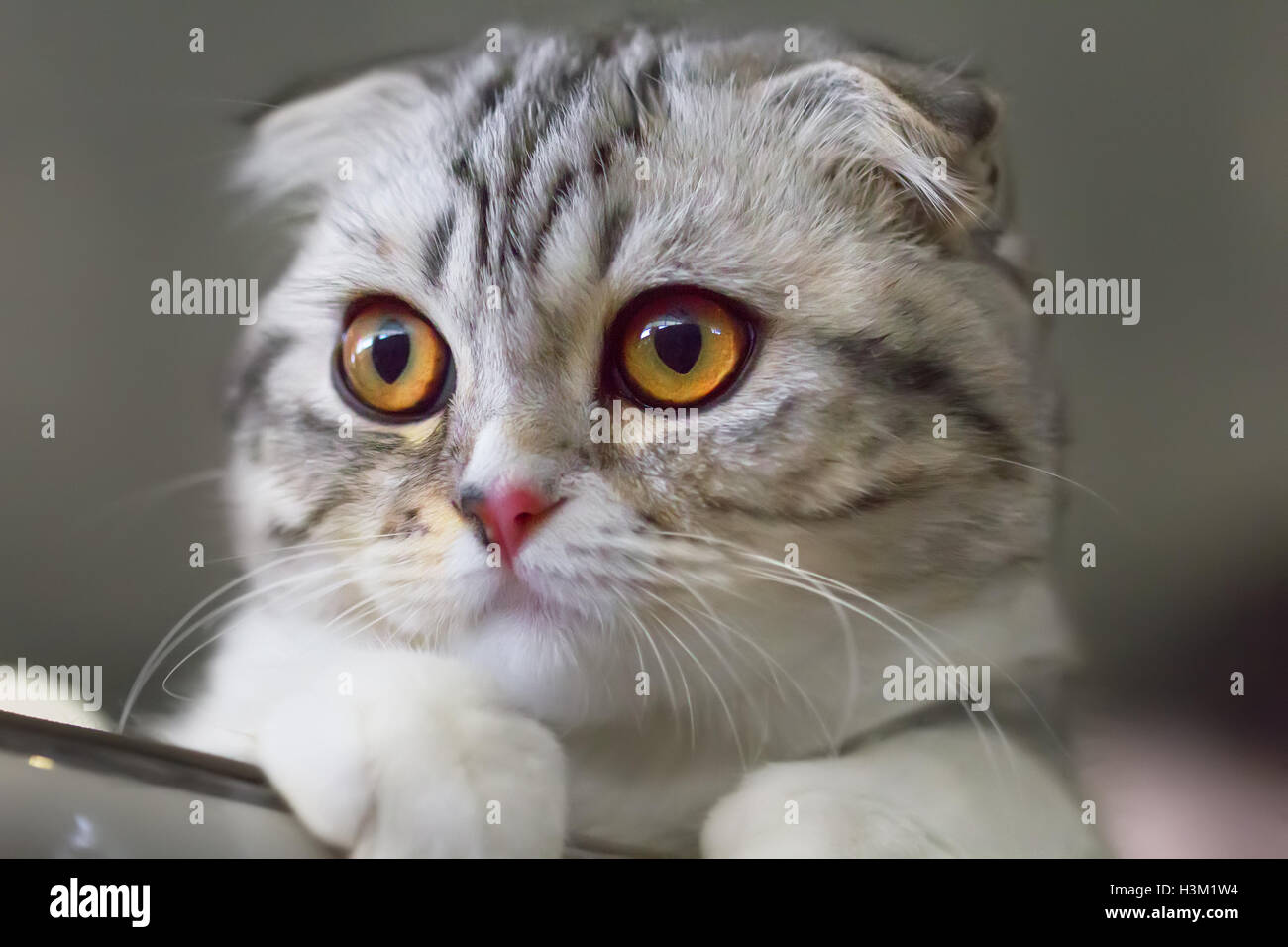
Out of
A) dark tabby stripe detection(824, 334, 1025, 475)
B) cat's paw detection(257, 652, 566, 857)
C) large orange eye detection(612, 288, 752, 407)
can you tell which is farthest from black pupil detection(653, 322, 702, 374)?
cat's paw detection(257, 652, 566, 857)

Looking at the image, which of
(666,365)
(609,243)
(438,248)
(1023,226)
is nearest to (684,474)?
(666,365)

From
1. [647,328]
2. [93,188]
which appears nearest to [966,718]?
[647,328]

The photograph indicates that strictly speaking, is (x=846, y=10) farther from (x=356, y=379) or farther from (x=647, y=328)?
(x=356, y=379)

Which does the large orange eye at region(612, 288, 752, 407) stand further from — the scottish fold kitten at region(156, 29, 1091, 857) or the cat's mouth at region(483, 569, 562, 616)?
the cat's mouth at region(483, 569, 562, 616)

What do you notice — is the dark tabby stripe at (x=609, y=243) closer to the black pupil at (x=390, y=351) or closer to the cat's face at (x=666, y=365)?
the cat's face at (x=666, y=365)

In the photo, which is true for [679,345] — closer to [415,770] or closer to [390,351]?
[390,351]

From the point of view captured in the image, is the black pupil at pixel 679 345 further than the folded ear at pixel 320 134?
No

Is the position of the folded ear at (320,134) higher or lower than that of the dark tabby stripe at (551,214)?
higher

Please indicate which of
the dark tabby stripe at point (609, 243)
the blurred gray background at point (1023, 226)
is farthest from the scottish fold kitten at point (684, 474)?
the blurred gray background at point (1023, 226)

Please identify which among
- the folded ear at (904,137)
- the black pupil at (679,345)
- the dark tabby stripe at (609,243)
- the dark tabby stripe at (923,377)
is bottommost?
the dark tabby stripe at (923,377)
